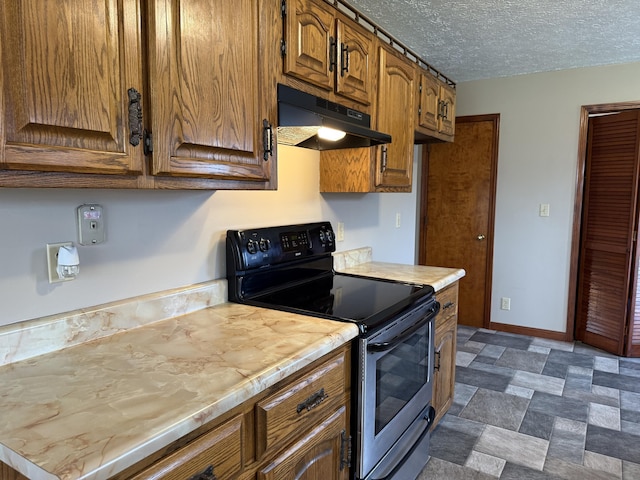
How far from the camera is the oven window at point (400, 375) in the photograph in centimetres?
158

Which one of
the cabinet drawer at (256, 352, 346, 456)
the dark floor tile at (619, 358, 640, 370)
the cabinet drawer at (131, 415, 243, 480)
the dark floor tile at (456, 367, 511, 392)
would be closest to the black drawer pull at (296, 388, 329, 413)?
the cabinet drawer at (256, 352, 346, 456)

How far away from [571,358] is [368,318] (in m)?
2.87

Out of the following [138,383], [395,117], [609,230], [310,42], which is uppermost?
[310,42]

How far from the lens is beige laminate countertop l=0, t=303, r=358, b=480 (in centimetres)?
74

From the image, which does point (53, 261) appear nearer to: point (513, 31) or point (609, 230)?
point (513, 31)

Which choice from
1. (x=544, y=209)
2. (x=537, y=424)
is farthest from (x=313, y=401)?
(x=544, y=209)

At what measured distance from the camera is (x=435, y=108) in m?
2.84

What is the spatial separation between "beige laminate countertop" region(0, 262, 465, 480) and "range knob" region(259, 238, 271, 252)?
1.14ft

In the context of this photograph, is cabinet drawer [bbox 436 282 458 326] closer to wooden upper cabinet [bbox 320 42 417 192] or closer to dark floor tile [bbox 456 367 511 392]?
wooden upper cabinet [bbox 320 42 417 192]

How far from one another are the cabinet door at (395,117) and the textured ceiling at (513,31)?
1.38 ft

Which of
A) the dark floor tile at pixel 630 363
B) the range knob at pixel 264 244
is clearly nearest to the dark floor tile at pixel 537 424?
the dark floor tile at pixel 630 363

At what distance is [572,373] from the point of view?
324 cm

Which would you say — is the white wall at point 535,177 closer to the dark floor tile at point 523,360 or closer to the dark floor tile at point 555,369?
the dark floor tile at point 523,360

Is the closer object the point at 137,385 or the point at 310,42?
the point at 137,385
